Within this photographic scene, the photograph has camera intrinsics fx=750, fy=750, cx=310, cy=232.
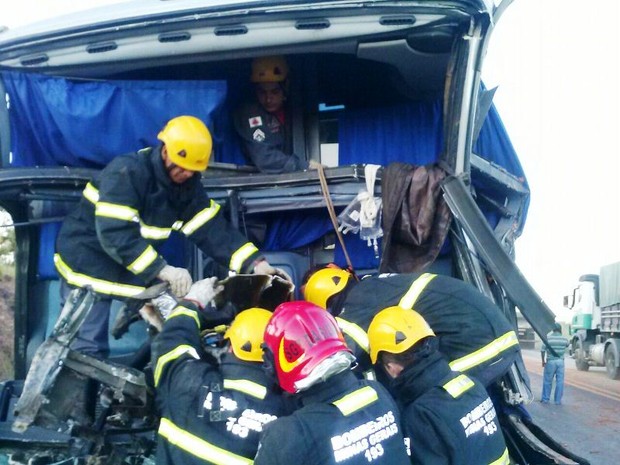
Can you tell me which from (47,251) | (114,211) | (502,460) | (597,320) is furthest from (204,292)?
(597,320)

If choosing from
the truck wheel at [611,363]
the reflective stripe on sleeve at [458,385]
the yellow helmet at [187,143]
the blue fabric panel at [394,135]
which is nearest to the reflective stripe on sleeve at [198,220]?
the yellow helmet at [187,143]

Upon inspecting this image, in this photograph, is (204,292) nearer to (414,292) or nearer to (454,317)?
(414,292)

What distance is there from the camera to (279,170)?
5.12m

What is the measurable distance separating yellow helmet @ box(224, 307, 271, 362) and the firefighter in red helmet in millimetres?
215

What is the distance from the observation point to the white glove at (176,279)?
4.04 meters

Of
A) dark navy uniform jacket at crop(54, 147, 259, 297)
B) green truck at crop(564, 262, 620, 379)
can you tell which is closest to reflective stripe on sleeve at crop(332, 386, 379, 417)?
dark navy uniform jacket at crop(54, 147, 259, 297)

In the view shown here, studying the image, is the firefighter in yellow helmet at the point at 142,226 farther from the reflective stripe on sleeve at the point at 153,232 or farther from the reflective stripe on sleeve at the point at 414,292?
the reflective stripe on sleeve at the point at 414,292

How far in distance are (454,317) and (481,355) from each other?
243 millimetres

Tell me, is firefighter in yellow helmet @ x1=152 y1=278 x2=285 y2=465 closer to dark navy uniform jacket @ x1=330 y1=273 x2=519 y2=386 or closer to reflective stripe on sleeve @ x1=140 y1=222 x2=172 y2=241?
dark navy uniform jacket @ x1=330 y1=273 x2=519 y2=386

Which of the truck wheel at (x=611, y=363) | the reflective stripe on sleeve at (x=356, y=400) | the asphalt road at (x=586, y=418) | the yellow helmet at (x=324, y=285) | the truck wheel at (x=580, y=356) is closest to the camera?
the reflective stripe on sleeve at (x=356, y=400)

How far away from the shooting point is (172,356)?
3.29 metres

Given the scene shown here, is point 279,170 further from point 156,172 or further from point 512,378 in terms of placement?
point 512,378

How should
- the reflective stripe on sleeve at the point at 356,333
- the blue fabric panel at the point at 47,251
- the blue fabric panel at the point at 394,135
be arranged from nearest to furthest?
the reflective stripe on sleeve at the point at 356,333 → the blue fabric panel at the point at 47,251 → the blue fabric panel at the point at 394,135

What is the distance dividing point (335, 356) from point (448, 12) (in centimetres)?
202
